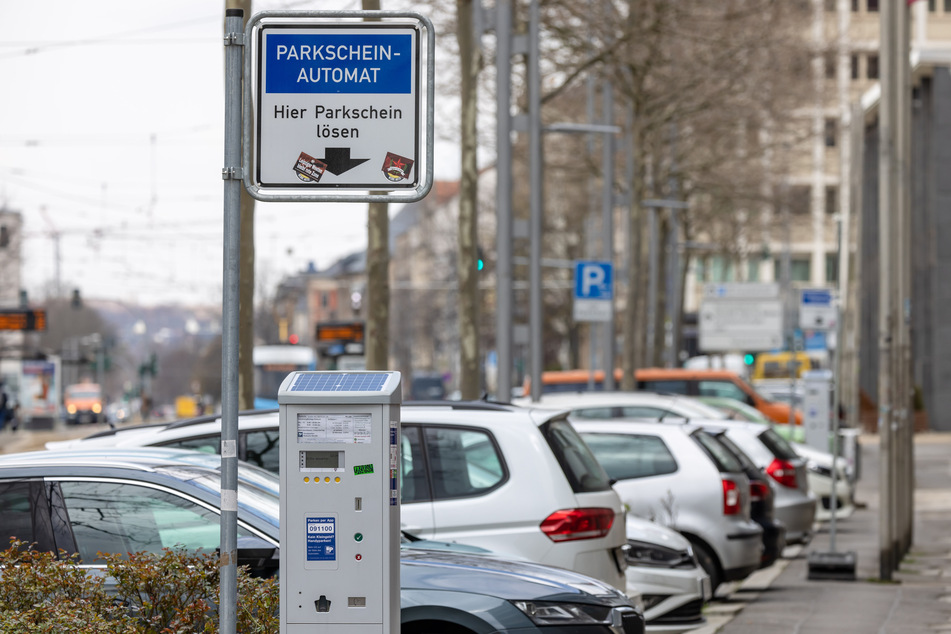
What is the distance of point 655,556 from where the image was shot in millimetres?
10211

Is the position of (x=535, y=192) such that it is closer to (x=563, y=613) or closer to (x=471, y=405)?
(x=471, y=405)

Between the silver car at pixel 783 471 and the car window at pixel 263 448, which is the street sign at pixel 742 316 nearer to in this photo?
the silver car at pixel 783 471

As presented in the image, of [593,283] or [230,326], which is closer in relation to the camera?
[230,326]

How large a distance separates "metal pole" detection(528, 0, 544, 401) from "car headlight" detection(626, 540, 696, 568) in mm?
9579

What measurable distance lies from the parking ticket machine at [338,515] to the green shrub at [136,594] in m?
0.61

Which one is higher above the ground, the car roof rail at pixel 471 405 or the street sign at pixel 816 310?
the street sign at pixel 816 310

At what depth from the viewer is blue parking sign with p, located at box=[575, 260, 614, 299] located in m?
23.3

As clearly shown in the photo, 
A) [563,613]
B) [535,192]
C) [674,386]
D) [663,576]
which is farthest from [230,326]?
[674,386]

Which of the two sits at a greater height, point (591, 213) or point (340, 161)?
point (591, 213)

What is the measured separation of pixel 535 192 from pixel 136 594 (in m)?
14.9

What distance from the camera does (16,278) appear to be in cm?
7106

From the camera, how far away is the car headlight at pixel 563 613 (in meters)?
6.36

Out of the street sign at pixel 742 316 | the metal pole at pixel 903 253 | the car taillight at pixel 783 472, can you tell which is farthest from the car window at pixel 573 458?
the street sign at pixel 742 316

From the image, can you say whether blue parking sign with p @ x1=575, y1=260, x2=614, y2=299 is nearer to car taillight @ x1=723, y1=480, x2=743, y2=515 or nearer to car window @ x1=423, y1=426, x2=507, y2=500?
car taillight @ x1=723, y1=480, x2=743, y2=515
